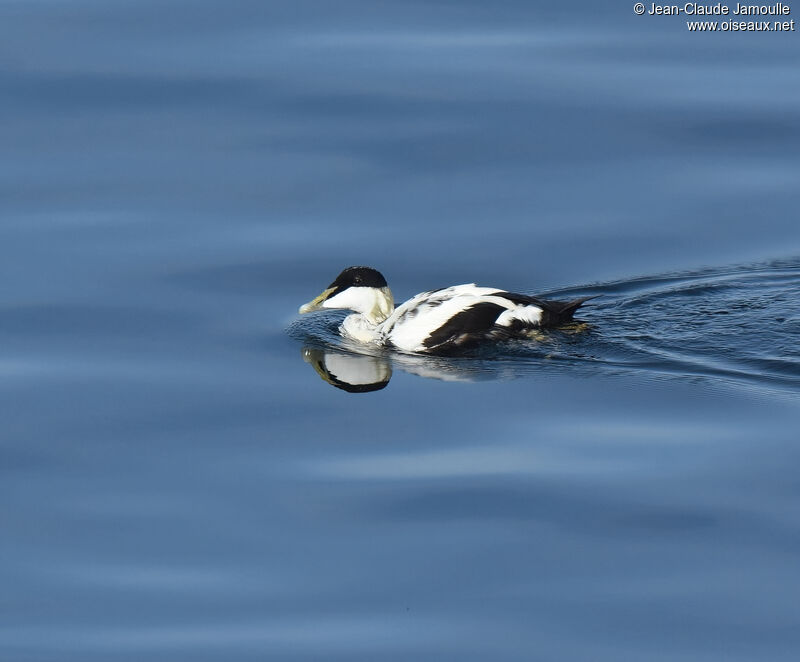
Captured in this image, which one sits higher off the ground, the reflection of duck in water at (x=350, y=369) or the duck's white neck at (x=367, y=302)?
the duck's white neck at (x=367, y=302)

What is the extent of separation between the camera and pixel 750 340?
9.40 m

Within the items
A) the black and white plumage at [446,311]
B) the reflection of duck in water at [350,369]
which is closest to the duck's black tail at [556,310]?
the black and white plumage at [446,311]

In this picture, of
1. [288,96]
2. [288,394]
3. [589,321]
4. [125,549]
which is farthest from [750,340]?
[288,96]

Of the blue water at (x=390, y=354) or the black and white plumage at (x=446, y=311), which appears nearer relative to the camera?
the blue water at (x=390, y=354)

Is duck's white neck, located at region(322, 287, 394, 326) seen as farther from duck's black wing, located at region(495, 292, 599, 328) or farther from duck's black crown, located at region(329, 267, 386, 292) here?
duck's black wing, located at region(495, 292, 599, 328)

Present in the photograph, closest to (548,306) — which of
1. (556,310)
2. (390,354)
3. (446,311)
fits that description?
(556,310)

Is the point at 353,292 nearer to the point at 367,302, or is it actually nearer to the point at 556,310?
the point at 367,302

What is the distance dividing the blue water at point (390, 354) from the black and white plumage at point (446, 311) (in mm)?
178

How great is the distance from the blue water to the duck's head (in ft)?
0.86

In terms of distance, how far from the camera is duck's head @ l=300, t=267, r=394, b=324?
1012cm

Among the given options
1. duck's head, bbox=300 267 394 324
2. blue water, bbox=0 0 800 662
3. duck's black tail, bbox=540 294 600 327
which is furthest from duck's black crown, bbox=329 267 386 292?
duck's black tail, bbox=540 294 600 327

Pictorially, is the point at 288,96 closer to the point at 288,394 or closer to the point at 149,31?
the point at 149,31

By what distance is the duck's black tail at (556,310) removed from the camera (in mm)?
9812

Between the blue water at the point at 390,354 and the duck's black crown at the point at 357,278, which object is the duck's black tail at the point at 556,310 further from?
the duck's black crown at the point at 357,278
